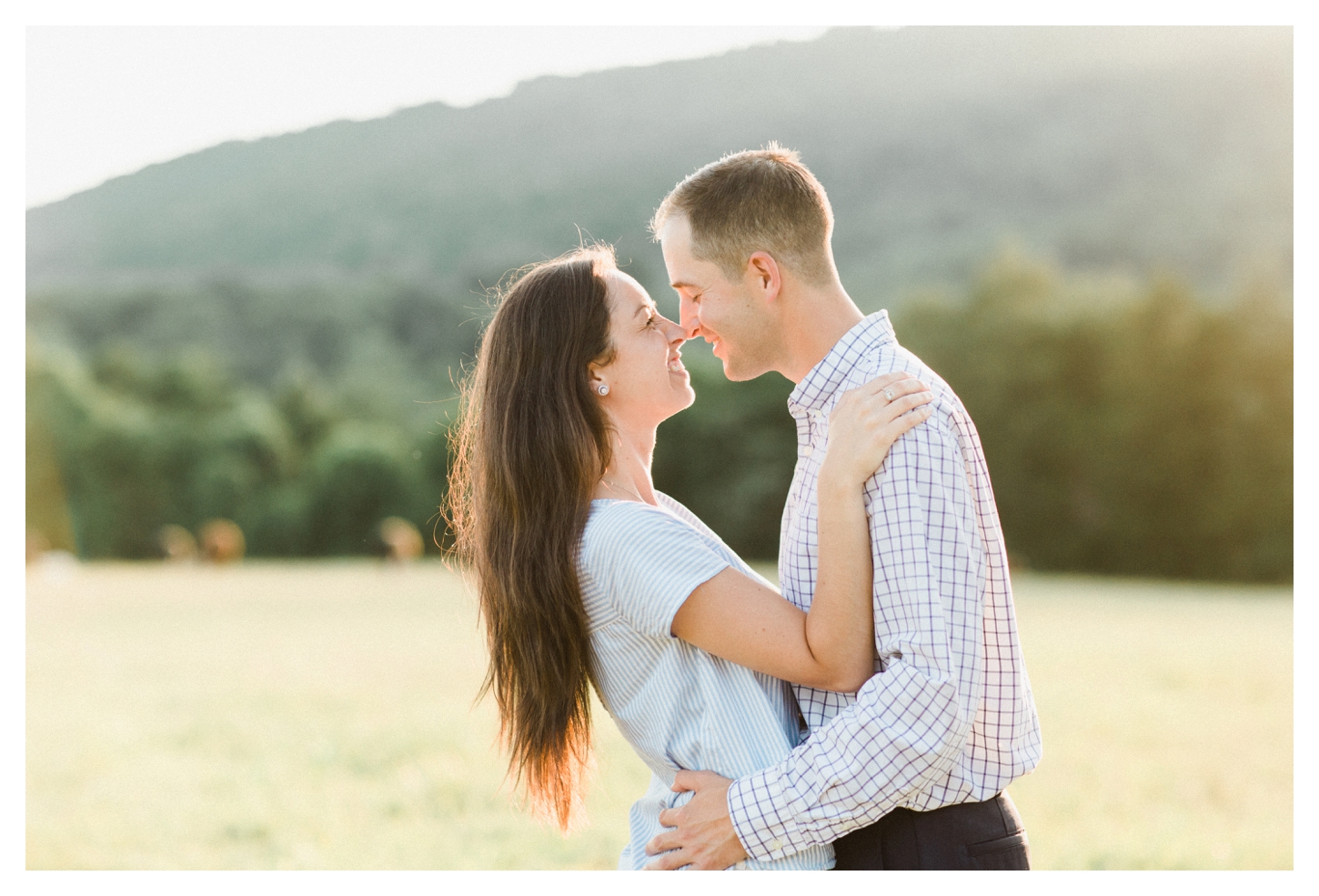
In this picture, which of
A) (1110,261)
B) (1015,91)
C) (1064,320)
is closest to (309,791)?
(1064,320)

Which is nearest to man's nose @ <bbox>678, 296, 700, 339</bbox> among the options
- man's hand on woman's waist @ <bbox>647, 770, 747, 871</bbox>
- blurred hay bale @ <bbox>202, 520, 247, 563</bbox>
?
man's hand on woman's waist @ <bbox>647, 770, 747, 871</bbox>

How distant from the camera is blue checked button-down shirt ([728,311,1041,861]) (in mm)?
2143

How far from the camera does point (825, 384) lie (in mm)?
2508

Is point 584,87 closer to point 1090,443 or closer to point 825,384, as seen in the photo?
point 1090,443

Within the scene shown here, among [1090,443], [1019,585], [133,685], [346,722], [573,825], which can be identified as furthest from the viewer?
[1090,443]

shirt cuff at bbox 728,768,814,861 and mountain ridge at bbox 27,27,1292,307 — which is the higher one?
mountain ridge at bbox 27,27,1292,307

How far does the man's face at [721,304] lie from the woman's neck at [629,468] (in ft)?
1.00

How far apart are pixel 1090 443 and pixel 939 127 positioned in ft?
58.9

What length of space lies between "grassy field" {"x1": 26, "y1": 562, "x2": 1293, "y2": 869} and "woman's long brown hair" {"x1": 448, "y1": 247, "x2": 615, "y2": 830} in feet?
2.32

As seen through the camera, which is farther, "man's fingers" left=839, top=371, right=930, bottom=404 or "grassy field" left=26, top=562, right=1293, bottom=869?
"grassy field" left=26, top=562, right=1293, bottom=869

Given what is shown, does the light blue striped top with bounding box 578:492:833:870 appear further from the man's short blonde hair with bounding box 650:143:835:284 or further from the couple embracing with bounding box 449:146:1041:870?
the man's short blonde hair with bounding box 650:143:835:284

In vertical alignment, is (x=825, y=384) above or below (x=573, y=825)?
above

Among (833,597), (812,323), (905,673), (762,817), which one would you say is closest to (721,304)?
(812,323)

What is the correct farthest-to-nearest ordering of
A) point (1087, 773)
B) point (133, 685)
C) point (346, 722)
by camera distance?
point (133, 685) < point (346, 722) < point (1087, 773)
